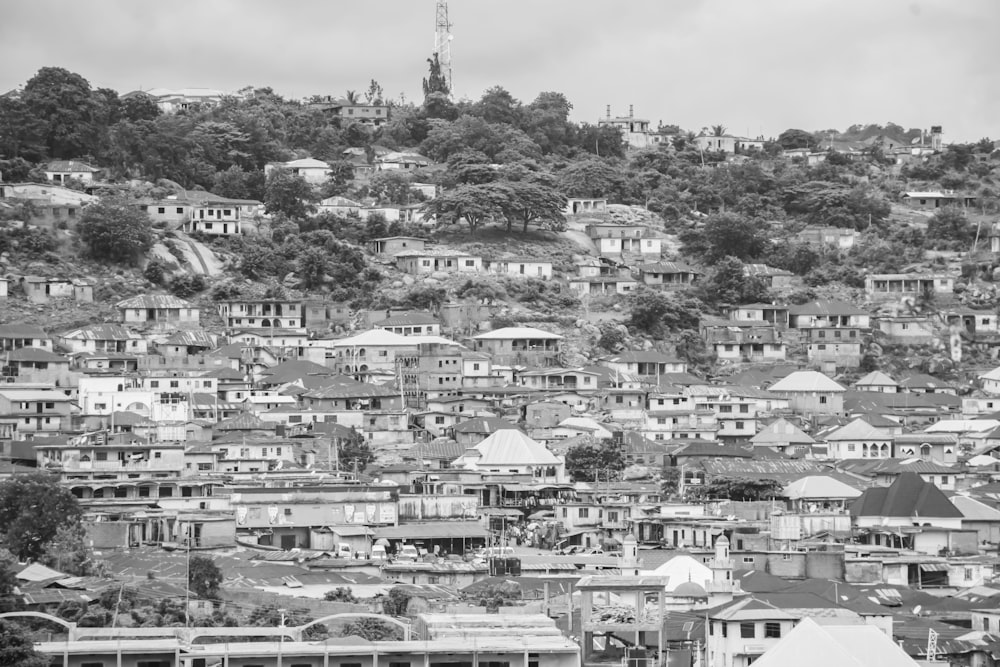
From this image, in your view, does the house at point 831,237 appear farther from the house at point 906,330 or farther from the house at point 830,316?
the house at point 830,316

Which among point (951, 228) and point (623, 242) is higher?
point (951, 228)

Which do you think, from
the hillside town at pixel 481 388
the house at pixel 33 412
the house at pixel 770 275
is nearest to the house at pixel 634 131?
the hillside town at pixel 481 388

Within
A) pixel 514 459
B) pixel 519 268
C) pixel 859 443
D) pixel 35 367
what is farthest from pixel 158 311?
pixel 859 443

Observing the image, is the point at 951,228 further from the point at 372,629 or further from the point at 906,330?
the point at 372,629

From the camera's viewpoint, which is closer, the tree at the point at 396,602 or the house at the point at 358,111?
the tree at the point at 396,602

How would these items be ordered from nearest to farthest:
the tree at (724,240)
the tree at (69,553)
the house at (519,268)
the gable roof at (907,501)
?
the tree at (69,553), the gable roof at (907,501), the house at (519,268), the tree at (724,240)

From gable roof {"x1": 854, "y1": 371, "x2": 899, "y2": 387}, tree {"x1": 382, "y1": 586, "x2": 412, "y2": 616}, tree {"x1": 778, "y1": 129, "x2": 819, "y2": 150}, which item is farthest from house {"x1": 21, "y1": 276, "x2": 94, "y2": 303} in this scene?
tree {"x1": 778, "y1": 129, "x2": 819, "y2": 150}
